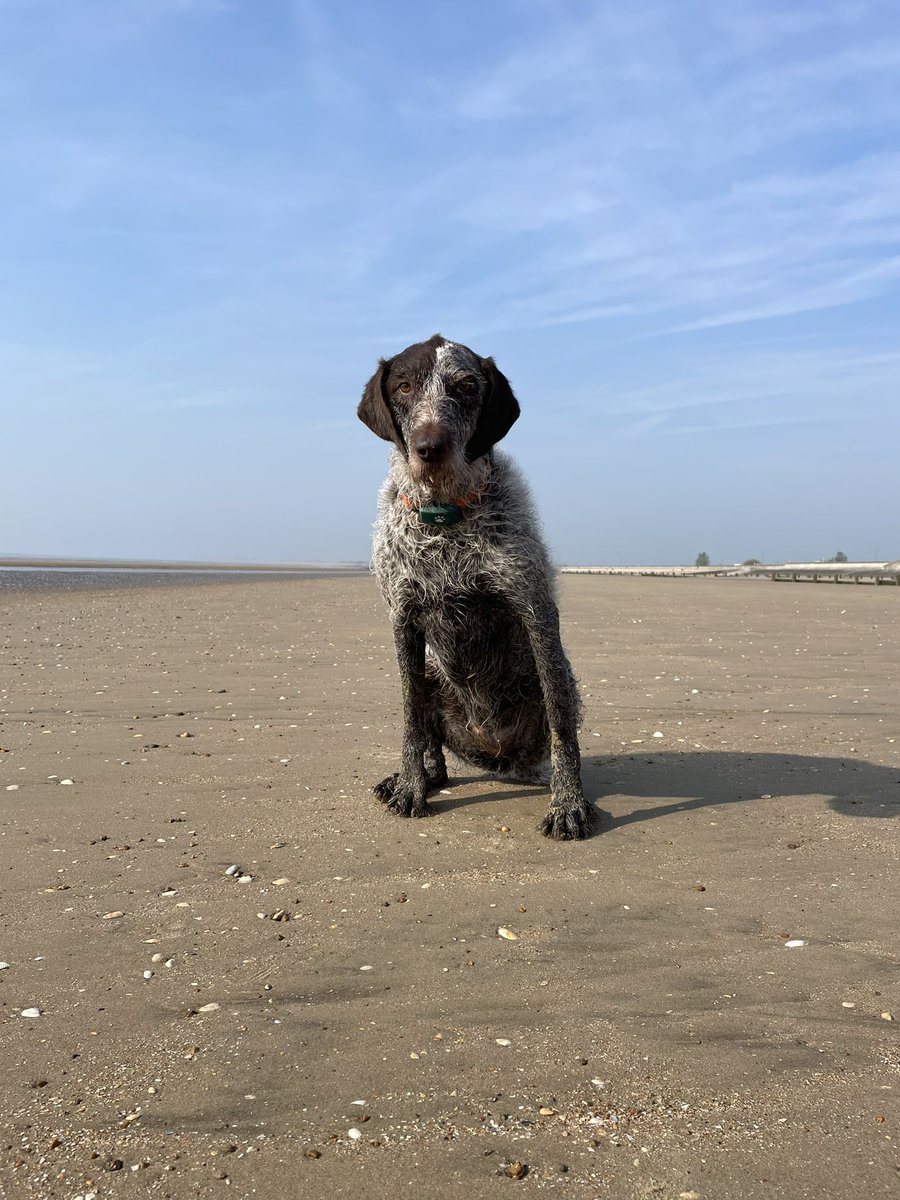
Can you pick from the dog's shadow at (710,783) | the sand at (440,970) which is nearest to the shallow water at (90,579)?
the sand at (440,970)

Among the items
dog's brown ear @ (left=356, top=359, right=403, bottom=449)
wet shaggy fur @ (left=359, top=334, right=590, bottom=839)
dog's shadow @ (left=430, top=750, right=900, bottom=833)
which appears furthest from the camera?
dog's shadow @ (left=430, top=750, right=900, bottom=833)

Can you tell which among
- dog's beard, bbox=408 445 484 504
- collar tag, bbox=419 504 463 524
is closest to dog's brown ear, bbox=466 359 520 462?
dog's beard, bbox=408 445 484 504

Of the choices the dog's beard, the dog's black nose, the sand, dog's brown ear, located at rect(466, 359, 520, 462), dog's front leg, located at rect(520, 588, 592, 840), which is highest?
dog's brown ear, located at rect(466, 359, 520, 462)

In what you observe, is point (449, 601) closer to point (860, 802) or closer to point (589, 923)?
point (589, 923)

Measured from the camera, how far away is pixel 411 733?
6395 mm

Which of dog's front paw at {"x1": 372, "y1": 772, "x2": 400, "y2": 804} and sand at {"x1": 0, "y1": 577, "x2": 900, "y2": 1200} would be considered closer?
sand at {"x1": 0, "y1": 577, "x2": 900, "y2": 1200}

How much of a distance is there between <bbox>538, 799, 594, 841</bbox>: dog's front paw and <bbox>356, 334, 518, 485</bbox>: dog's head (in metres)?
2.12

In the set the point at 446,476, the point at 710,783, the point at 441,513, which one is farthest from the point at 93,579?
the point at 446,476

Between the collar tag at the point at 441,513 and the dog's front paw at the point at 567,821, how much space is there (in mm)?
1866

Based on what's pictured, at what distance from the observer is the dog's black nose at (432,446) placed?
5301 millimetres

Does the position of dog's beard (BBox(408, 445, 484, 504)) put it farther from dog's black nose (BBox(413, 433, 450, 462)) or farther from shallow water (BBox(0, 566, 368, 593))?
shallow water (BBox(0, 566, 368, 593))

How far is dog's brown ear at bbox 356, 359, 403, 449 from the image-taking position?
19.3ft

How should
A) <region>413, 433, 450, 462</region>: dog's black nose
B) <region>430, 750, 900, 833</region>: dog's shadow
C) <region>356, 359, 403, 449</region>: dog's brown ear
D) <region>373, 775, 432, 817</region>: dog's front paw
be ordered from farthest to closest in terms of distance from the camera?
1. <region>430, 750, 900, 833</region>: dog's shadow
2. <region>373, 775, 432, 817</region>: dog's front paw
3. <region>356, 359, 403, 449</region>: dog's brown ear
4. <region>413, 433, 450, 462</region>: dog's black nose

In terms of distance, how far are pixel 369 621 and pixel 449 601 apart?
13.8 metres
